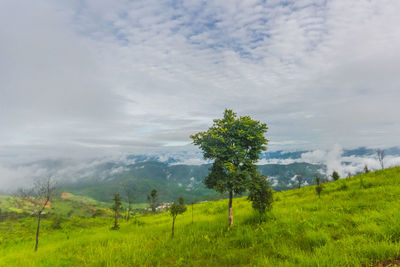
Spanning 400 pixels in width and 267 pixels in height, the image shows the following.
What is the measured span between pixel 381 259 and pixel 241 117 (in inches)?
468

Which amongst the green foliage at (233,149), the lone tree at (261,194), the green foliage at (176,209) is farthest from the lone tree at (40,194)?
the lone tree at (261,194)

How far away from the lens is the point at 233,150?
14938 millimetres

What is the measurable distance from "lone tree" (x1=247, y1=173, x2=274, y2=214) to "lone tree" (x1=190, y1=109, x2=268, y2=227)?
1120 millimetres

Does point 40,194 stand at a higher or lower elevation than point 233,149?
lower

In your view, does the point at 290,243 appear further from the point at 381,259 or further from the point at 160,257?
the point at 160,257

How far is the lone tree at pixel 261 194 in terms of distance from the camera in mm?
→ 15899

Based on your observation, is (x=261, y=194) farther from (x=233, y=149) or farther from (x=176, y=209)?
(x=176, y=209)

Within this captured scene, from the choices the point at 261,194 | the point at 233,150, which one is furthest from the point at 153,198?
the point at 233,150

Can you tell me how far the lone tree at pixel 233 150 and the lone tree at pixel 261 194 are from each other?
3.67 feet

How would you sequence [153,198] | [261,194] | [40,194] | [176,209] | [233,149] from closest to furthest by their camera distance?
[233,149]
[261,194]
[176,209]
[40,194]
[153,198]

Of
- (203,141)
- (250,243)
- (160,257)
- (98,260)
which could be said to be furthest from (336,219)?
(98,260)

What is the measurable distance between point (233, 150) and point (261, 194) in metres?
5.53

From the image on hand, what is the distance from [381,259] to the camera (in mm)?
6270

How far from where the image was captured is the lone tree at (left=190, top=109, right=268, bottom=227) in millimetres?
14812
